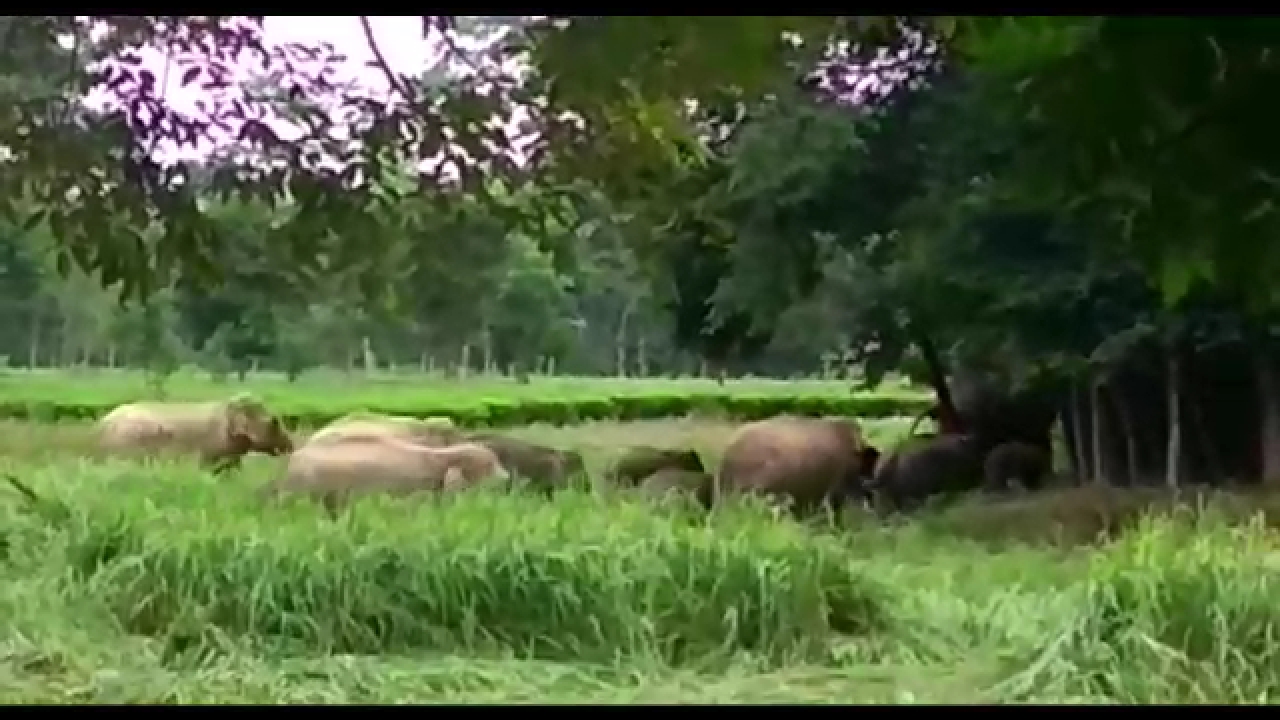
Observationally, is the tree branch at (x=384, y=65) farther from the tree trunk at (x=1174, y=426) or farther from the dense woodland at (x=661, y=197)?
the tree trunk at (x=1174, y=426)

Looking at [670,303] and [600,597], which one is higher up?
[670,303]

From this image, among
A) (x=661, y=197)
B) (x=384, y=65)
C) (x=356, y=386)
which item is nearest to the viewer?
(x=384, y=65)

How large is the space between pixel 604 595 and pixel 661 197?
45cm

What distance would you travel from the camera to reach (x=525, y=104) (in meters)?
1.28

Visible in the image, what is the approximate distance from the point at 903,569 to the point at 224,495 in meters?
0.76

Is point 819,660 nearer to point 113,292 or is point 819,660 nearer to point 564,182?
point 564,182

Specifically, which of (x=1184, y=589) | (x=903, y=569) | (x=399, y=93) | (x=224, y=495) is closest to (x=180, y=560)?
(x=224, y=495)

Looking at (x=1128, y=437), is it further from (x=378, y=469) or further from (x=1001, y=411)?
(x=378, y=469)

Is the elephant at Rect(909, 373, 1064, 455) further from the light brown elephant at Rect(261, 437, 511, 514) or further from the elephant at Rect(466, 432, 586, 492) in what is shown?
the light brown elephant at Rect(261, 437, 511, 514)

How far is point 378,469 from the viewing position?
190 cm

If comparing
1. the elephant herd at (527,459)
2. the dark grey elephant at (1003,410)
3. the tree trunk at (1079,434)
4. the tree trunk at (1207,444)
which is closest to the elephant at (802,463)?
the elephant herd at (527,459)

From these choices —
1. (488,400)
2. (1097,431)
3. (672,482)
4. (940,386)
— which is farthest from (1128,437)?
(488,400)

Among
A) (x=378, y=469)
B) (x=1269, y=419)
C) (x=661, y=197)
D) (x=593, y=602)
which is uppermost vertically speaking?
(x=661, y=197)

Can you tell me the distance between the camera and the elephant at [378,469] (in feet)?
5.87
